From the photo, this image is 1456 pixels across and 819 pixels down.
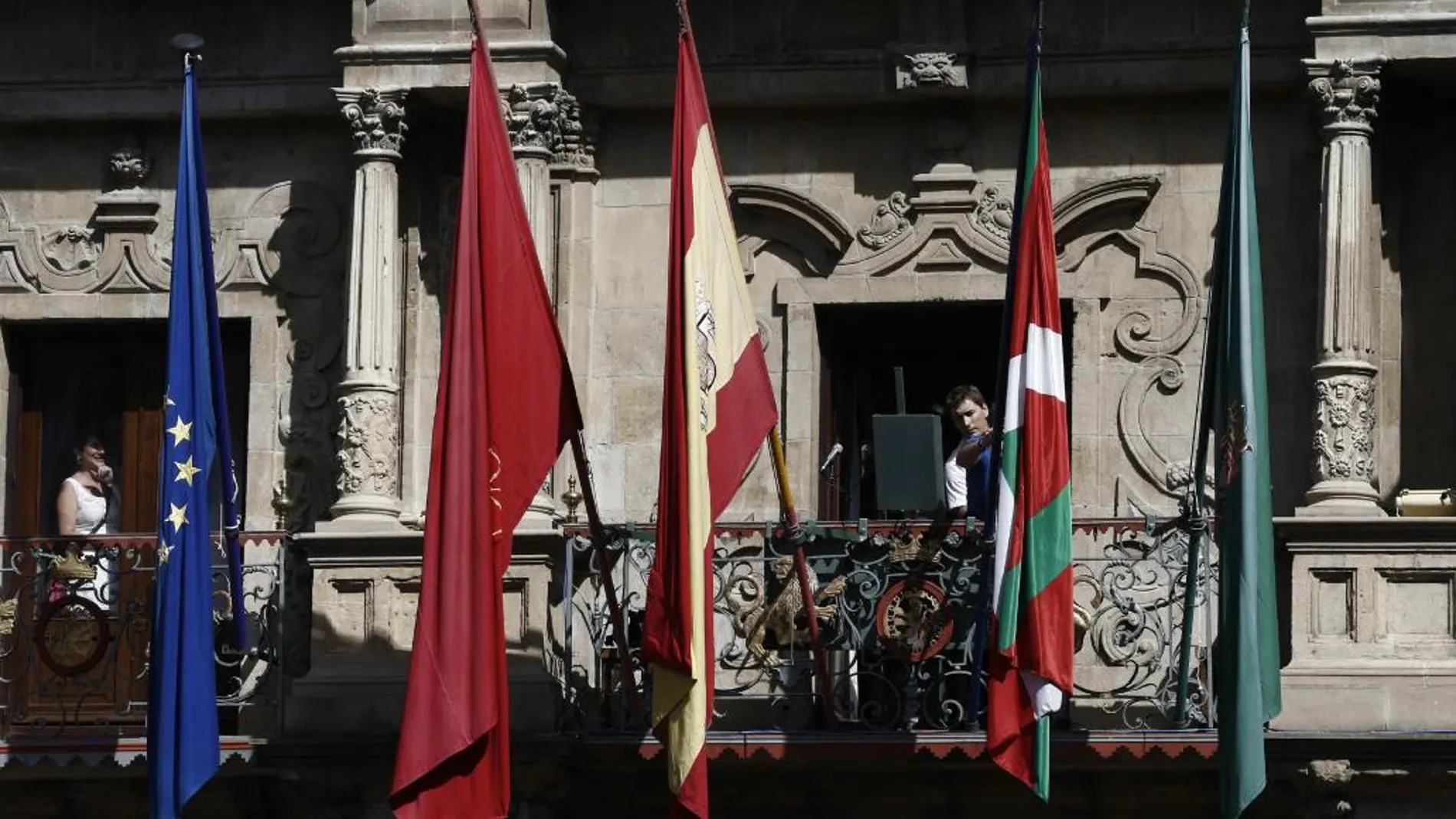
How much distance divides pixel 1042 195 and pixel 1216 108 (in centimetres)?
203

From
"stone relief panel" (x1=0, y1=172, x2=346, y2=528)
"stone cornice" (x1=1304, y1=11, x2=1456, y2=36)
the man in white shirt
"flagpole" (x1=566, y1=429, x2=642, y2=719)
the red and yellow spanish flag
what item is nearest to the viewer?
the red and yellow spanish flag

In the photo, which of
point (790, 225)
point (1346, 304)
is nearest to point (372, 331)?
point (790, 225)

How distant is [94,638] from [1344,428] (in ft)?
20.9

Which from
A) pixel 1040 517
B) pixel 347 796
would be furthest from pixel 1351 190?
pixel 347 796

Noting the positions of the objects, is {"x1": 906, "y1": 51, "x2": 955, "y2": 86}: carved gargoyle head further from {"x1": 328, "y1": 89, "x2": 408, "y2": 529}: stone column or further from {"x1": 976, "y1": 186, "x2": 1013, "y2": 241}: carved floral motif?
{"x1": 328, "y1": 89, "x2": 408, "y2": 529}: stone column

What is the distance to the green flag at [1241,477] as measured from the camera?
65.9 ft

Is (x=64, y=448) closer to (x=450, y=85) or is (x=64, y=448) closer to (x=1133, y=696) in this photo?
(x=450, y=85)

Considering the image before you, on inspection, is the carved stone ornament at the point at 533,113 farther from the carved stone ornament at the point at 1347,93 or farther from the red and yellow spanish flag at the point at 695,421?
the carved stone ornament at the point at 1347,93

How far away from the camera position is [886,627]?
842 inches

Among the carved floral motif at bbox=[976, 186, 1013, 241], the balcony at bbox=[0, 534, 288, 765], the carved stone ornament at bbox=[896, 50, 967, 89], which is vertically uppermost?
the carved stone ornament at bbox=[896, 50, 967, 89]

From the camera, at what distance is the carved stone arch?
22.8 meters

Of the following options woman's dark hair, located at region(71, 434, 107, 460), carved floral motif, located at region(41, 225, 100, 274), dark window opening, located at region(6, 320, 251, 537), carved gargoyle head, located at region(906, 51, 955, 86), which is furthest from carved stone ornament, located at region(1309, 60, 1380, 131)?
woman's dark hair, located at region(71, 434, 107, 460)

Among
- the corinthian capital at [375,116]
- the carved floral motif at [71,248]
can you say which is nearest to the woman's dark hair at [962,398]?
the corinthian capital at [375,116]

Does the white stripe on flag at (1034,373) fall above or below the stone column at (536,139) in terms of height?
below
